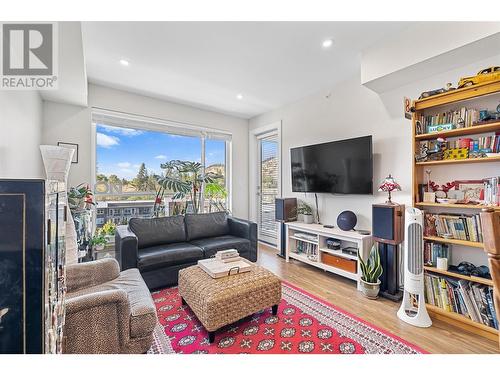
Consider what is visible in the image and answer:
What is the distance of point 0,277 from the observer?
717mm

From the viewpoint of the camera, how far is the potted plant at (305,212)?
A: 3.62 metres

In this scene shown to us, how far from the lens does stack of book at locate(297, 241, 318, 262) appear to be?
3.23m

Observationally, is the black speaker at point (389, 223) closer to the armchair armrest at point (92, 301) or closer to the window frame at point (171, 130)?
the armchair armrest at point (92, 301)

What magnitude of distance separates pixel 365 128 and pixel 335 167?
0.62 meters

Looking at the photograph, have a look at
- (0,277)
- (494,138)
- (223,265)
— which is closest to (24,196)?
(0,277)

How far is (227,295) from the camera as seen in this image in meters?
1.73

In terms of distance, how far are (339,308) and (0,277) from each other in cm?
239

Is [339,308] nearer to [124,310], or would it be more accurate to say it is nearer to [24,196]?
[124,310]

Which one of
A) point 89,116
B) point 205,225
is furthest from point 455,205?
point 89,116

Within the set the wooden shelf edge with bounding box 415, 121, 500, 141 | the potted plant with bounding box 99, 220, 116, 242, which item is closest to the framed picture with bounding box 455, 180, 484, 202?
the wooden shelf edge with bounding box 415, 121, 500, 141

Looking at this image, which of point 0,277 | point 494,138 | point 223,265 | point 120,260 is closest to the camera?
point 0,277

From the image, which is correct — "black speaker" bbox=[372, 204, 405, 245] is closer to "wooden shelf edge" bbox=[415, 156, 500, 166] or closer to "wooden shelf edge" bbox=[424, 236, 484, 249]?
"wooden shelf edge" bbox=[424, 236, 484, 249]

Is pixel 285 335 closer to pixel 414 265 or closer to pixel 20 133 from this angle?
pixel 414 265

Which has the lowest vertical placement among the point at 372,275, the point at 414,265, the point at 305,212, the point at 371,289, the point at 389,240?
the point at 371,289
